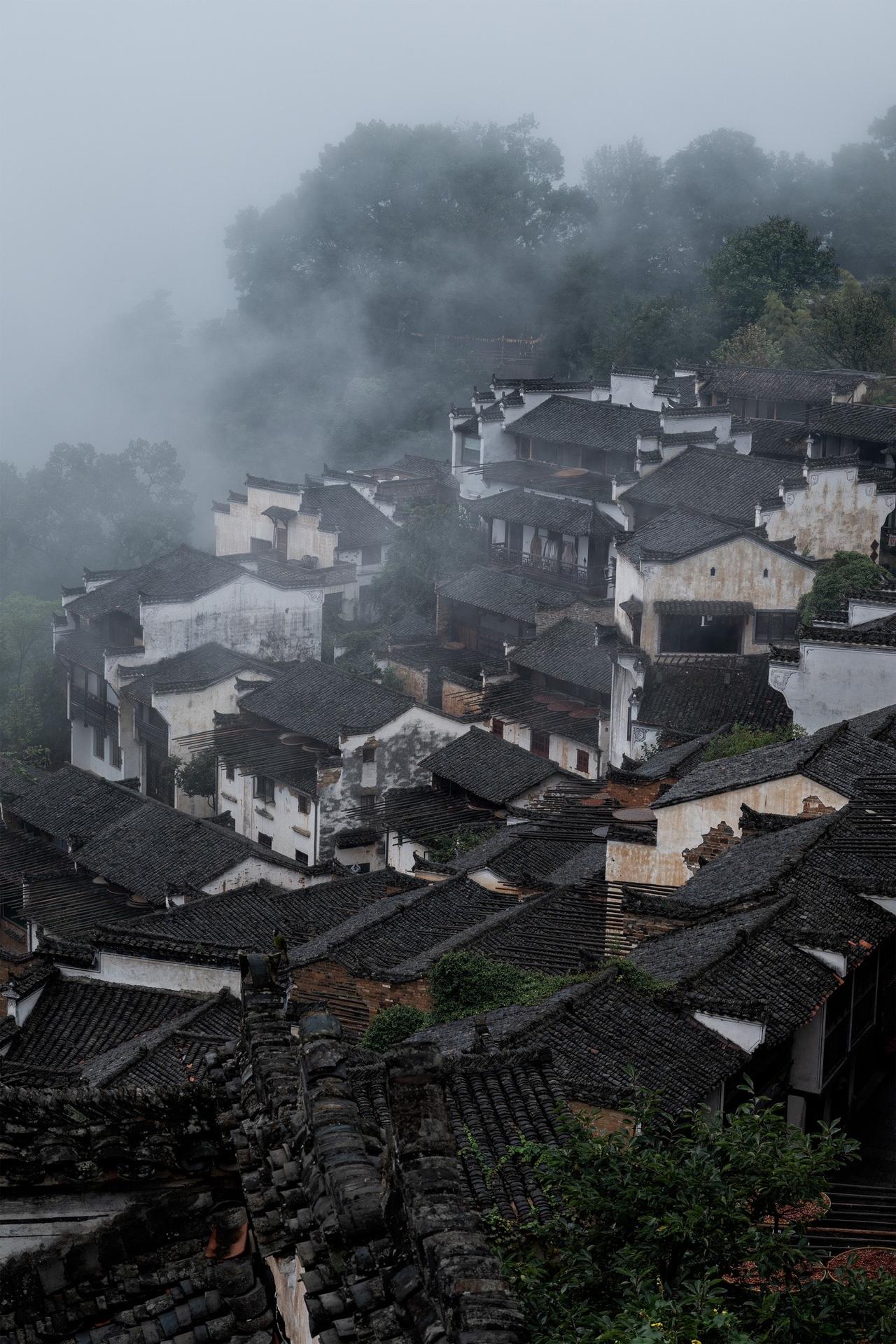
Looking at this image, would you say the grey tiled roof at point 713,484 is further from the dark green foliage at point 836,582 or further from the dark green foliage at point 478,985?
the dark green foliage at point 478,985

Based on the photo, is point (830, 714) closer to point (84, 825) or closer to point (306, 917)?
point (306, 917)

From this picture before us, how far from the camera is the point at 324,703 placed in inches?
1398

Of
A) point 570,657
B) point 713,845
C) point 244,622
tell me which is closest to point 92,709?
point 244,622

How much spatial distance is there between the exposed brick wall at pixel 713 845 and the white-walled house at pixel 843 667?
5915 mm

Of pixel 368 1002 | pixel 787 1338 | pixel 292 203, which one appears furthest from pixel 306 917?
pixel 292 203

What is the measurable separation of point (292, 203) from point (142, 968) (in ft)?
188

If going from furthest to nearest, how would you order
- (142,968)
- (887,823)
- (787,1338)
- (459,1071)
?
(142,968) < (887,823) < (459,1071) < (787,1338)

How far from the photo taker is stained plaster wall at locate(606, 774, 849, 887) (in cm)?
2000

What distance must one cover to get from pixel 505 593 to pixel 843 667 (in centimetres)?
1582

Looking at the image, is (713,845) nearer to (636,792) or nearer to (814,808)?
(814,808)

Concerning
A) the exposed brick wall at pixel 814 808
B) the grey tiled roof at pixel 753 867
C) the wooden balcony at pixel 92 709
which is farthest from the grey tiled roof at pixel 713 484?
the grey tiled roof at pixel 753 867

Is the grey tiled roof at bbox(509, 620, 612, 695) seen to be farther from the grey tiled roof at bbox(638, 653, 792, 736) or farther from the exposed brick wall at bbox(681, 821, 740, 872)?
the exposed brick wall at bbox(681, 821, 740, 872)

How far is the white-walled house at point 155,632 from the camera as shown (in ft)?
129

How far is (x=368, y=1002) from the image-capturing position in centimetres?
1908
